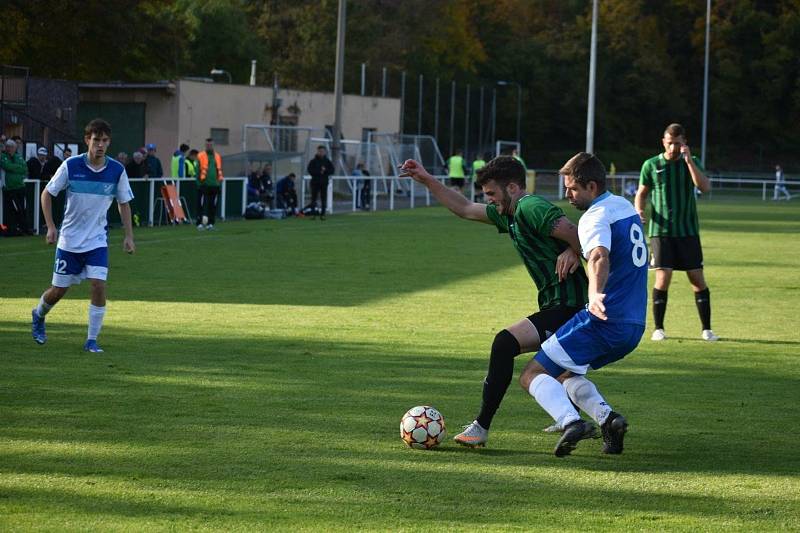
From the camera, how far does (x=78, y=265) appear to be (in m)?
10.3

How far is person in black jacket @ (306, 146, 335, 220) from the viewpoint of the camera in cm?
3152

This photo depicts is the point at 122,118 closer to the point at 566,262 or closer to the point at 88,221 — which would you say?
the point at 88,221

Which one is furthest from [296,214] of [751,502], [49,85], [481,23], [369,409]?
[481,23]

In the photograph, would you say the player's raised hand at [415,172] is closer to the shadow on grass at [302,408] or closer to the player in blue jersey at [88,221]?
the shadow on grass at [302,408]

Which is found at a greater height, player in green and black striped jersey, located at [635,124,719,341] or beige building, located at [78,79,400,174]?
beige building, located at [78,79,400,174]

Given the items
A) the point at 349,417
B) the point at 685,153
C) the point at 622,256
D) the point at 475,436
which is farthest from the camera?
the point at 685,153

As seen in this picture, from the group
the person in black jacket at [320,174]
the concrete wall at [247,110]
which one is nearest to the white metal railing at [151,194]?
the person in black jacket at [320,174]

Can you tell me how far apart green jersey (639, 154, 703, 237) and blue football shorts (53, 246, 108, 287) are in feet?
16.7

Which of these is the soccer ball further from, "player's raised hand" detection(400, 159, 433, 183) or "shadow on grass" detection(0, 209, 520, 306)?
"shadow on grass" detection(0, 209, 520, 306)

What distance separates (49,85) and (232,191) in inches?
371

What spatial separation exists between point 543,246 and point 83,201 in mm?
4831

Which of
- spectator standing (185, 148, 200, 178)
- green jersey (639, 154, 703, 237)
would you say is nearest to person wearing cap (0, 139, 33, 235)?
spectator standing (185, 148, 200, 178)

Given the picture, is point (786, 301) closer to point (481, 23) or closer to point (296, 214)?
point (296, 214)

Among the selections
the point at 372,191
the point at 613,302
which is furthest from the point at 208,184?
the point at 613,302
